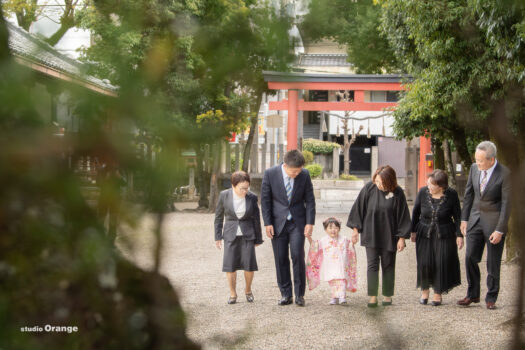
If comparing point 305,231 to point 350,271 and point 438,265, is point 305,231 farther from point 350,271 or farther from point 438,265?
point 438,265

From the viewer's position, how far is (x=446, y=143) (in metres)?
15.5

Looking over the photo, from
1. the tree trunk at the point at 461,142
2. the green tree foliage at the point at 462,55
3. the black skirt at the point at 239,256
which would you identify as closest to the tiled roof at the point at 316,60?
the green tree foliage at the point at 462,55

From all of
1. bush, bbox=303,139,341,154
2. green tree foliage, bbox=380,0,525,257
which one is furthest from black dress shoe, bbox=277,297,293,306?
bush, bbox=303,139,341,154

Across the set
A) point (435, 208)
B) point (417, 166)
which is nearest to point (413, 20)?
point (435, 208)

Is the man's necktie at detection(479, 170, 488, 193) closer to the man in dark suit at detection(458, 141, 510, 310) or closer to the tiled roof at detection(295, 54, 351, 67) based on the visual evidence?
the man in dark suit at detection(458, 141, 510, 310)

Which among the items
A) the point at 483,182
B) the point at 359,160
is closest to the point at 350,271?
the point at 483,182

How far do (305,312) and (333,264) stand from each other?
645 mm

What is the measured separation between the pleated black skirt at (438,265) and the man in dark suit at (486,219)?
177 millimetres

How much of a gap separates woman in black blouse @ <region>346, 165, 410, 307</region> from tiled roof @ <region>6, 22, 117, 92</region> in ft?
16.5

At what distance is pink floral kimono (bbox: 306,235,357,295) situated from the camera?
5715mm

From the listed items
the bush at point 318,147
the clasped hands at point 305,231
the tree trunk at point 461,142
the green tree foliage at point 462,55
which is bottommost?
the clasped hands at point 305,231

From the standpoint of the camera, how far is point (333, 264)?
5.77 m

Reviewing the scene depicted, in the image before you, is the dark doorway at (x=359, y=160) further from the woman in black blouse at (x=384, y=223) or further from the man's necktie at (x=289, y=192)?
the man's necktie at (x=289, y=192)

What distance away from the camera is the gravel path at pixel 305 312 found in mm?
772
